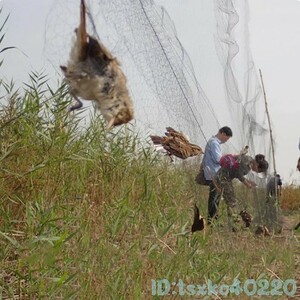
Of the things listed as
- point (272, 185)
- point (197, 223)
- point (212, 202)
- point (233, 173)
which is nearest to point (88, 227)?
point (197, 223)

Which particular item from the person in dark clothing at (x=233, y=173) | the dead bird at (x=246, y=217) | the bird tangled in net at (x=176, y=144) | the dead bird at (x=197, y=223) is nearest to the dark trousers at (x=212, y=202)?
the person in dark clothing at (x=233, y=173)

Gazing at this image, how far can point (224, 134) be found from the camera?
471cm

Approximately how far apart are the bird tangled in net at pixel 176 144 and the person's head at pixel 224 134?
1.19ft

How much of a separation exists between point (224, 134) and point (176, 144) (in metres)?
0.60

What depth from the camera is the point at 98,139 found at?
3.53 metres

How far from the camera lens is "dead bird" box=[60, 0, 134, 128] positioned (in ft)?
8.41

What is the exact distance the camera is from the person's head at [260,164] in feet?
15.8

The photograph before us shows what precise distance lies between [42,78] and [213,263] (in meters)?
1.29

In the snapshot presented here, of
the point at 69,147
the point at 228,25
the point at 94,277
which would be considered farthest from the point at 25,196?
the point at 228,25

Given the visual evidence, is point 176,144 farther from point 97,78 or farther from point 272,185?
point 97,78

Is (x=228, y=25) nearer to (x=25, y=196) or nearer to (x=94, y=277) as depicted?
(x=25, y=196)

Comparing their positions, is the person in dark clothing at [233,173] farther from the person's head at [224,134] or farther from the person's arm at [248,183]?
the person's head at [224,134]

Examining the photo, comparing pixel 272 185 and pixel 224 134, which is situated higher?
pixel 224 134

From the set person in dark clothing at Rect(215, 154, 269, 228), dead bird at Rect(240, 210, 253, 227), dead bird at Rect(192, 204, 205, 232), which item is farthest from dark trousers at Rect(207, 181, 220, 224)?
dead bird at Rect(192, 204, 205, 232)
